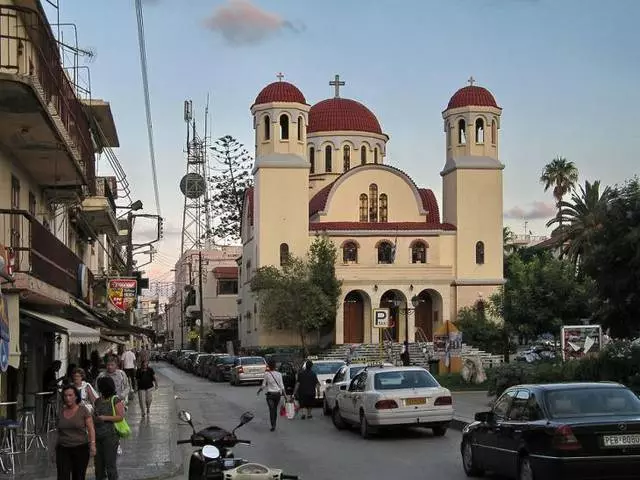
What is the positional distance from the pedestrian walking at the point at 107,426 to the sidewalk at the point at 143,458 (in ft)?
6.72

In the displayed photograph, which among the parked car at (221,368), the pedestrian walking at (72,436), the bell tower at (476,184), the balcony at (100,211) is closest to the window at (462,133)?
the bell tower at (476,184)

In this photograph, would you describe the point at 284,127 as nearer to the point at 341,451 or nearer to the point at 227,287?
the point at 227,287

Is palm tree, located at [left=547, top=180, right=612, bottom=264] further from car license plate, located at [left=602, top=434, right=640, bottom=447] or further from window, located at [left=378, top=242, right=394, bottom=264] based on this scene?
car license plate, located at [left=602, top=434, right=640, bottom=447]

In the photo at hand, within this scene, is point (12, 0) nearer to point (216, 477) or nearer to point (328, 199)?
point (216, 477)

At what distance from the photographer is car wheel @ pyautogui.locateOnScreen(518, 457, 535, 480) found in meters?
12.4

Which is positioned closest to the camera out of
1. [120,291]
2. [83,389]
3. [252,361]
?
[83,389]

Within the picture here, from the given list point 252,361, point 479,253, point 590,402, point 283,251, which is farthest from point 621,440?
point 479,253

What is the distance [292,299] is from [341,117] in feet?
64.0

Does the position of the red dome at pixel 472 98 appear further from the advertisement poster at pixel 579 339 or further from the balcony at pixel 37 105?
the balcony at pixel 37 105

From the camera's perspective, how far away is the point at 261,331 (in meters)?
72.8

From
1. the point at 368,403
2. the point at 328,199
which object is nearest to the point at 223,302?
the point at 328,199

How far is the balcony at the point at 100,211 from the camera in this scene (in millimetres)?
35938

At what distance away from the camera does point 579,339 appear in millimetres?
29375

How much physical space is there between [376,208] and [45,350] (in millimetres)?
49683
